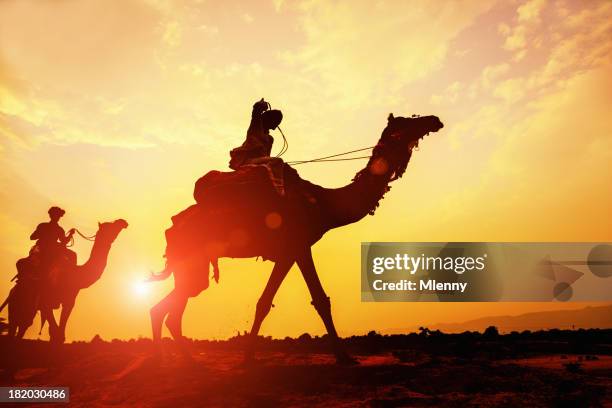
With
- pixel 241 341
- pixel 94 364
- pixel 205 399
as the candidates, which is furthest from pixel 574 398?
pixel 241 341

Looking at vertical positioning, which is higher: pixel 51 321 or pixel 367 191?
pixel 367 191

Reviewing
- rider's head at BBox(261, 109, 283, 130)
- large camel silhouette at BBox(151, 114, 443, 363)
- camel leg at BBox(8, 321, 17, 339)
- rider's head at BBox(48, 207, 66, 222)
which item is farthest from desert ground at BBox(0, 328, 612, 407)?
rider's head at BBox(261, 109, 283, 130)

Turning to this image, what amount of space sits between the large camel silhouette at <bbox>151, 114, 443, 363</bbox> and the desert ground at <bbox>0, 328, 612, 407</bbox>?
59.9 inches

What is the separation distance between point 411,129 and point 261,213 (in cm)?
338

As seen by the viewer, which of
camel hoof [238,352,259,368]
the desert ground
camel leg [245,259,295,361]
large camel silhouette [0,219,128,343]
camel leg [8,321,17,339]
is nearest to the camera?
the desert ground

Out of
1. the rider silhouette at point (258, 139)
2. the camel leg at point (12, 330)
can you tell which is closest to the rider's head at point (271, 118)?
the rider silhouette at point (258, 139)

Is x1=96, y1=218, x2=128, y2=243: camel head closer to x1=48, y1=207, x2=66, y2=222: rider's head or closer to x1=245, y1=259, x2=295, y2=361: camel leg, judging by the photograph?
x1=48, y1=207, x2=66, y2=222: rider's head

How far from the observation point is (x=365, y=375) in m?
9.52

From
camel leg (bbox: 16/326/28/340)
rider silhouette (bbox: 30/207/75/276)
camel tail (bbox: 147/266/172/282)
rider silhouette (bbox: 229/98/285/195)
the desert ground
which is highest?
rider silhouette (bbox: 229/98/285/195)

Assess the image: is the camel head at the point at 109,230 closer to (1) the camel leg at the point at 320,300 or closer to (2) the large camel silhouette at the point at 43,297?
(2) the large camel silhouette at the point at 43,297

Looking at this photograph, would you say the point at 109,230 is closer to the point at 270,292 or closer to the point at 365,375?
the point at 270,292

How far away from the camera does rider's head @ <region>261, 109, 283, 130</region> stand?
1243 cm

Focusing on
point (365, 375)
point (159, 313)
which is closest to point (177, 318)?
point (159, 313)

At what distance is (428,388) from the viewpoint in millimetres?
8734
